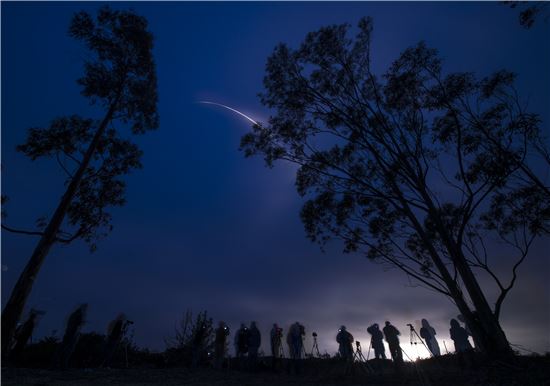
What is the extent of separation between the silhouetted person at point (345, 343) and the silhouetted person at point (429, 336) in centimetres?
377

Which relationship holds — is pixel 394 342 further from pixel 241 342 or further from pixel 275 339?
pixel 241 342

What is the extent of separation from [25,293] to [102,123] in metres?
7.51

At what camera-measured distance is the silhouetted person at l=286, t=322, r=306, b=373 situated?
1260 cm

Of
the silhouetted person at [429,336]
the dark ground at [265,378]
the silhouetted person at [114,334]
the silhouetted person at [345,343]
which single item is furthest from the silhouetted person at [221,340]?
the silhouetted person at [429,336]

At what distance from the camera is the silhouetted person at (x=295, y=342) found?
41.3ft

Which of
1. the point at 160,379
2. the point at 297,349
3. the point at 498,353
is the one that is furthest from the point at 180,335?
the point at 498,353

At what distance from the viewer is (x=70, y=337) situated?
9.44 m

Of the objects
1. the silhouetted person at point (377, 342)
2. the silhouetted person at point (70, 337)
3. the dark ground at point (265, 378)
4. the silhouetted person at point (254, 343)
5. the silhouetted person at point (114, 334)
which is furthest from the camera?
the silhouetted person at point (377, 342)

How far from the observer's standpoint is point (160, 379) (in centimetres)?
916

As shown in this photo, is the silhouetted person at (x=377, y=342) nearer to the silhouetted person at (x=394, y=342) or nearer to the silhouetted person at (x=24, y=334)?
the silhouetted person at (x=394, y=342)

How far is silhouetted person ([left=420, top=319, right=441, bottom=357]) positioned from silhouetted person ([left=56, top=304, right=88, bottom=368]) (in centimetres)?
1395

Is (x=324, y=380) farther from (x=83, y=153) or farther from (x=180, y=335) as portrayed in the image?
(x=180, y=335)

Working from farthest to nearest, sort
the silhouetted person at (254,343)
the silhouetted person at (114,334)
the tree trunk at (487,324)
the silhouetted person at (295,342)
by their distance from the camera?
the silhouetted person at (295,342) < the silhouetted person at (254,343) < the silhouetted person at (114,334) < the tree trunk at (487,324)

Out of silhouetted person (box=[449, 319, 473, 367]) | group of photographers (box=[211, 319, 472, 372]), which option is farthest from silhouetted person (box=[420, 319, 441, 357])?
silhouetted person (box=[449, 319, 473, 367])
